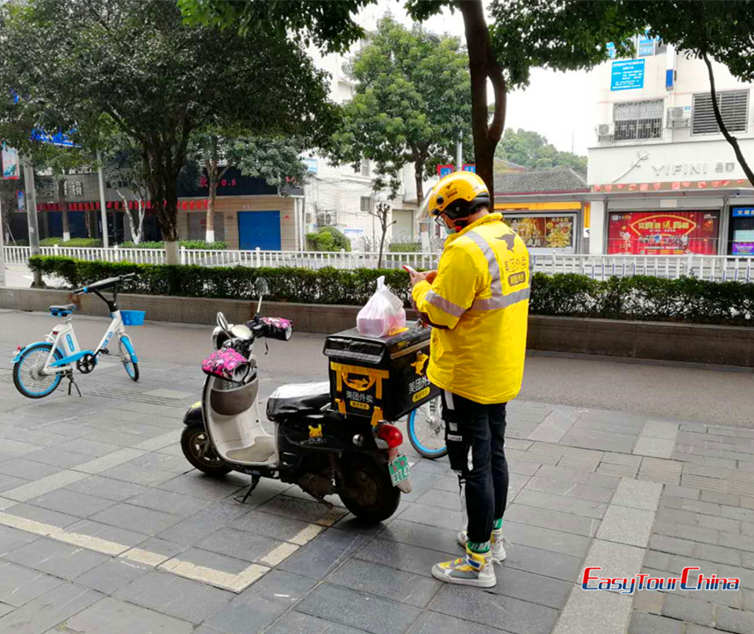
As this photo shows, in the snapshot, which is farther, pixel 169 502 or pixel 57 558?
pixel 169 502

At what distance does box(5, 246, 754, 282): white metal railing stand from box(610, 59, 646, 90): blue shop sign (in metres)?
13.0

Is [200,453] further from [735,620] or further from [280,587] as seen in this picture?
[735,620]

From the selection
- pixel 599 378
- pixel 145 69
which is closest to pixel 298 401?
pixel 599 378

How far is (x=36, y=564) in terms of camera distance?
3.35 m

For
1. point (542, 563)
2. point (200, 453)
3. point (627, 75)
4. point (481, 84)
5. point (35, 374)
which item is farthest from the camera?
point (627, 75)

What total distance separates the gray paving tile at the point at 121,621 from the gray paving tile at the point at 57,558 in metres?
0.38

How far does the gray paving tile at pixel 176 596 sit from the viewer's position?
294cm

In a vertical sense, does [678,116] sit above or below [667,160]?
above

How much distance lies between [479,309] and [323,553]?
152 cm

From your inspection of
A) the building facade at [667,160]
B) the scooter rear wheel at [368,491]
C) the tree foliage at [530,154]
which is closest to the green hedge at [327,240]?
the building facade at [667,160]

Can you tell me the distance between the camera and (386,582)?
317cm

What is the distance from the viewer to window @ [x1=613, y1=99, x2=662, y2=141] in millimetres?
21750

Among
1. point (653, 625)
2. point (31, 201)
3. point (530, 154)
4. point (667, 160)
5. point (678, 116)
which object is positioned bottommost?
point (653, 625)

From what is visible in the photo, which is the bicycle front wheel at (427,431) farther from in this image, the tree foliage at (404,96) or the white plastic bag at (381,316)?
the tree foliage at (404,96)
